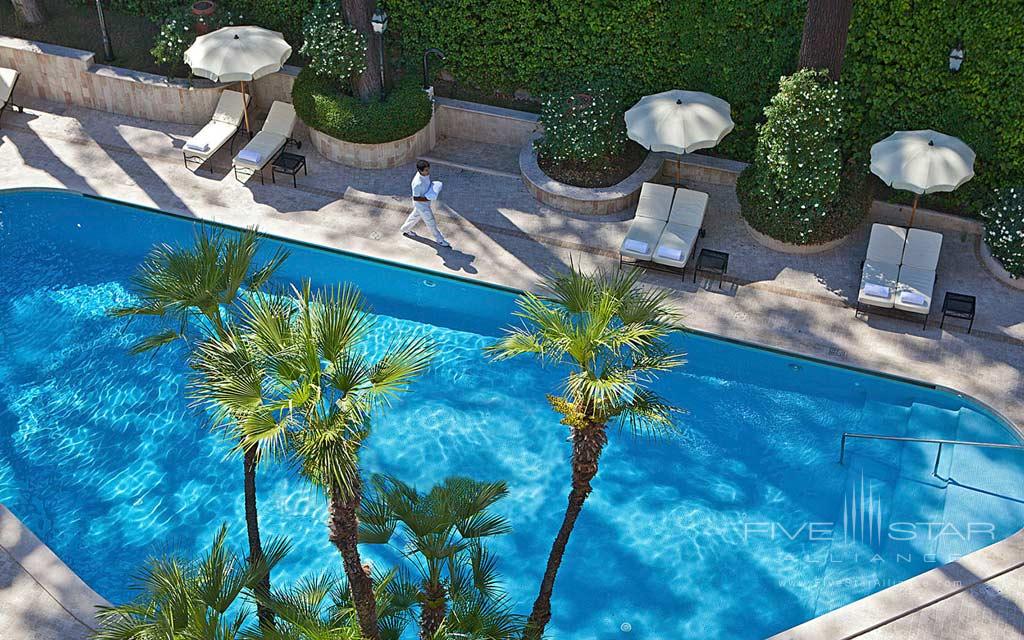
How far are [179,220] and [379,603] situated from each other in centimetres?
1078

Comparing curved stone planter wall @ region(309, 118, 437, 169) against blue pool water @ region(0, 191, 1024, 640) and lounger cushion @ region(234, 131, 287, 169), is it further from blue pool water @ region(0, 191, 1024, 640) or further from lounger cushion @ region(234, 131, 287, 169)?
blue pool water @ region(0, 191, 1024, 640)

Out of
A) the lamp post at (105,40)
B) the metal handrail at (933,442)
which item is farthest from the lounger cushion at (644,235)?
the lamp post at (105,40)

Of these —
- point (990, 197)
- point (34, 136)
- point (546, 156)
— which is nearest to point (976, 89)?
point (990, 197)

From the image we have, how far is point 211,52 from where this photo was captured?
20438mm

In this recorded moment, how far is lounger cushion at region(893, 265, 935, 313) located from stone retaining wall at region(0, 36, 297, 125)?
11.7m

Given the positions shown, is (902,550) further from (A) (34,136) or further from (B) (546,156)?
(A) (34,136)

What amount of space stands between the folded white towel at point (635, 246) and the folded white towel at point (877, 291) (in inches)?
137

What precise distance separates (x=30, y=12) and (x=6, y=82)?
84.0 inches

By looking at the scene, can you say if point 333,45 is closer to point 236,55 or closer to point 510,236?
point 236,55

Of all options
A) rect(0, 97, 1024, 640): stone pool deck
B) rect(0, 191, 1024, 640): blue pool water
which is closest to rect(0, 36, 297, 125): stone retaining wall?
rect(0, 97, 1024, 640): stone pool deck

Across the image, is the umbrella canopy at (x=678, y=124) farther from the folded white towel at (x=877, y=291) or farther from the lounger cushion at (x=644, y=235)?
the folded white towel at (x=877, y=291)

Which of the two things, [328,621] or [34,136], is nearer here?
[328,621]

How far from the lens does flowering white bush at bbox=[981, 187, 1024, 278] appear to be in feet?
60.4

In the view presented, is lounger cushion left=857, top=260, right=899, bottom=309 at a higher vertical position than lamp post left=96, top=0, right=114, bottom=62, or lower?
lower
